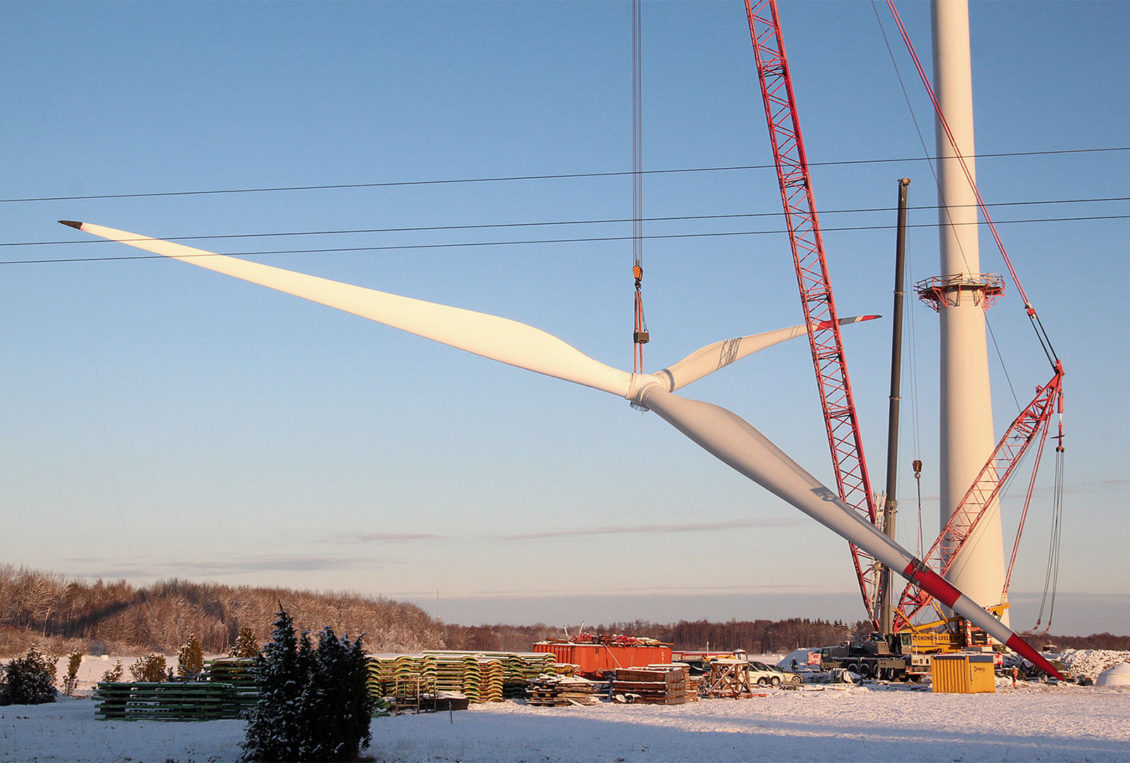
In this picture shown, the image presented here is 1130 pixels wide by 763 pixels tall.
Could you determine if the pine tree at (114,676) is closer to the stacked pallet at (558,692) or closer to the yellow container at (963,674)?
the stacked pallet at (558,692)

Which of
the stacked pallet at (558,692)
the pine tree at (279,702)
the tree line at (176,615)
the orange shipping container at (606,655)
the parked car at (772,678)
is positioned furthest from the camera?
the tree line at (176,615)

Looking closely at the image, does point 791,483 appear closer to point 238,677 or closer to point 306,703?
point 306,703

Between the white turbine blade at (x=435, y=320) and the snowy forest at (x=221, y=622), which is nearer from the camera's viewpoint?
the white turbine blade at (x=435, y=320)

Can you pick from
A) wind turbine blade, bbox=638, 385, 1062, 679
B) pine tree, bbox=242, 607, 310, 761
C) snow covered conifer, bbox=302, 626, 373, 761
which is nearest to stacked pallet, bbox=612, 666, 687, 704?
wind turbine blade, bbox=638, 385, 1062, 679

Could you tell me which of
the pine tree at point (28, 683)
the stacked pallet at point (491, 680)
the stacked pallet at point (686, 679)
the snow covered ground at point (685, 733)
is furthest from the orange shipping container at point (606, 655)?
the pine tree at point (28, 683)

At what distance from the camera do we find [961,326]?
6825cm

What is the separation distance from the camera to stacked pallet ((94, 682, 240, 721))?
108ft

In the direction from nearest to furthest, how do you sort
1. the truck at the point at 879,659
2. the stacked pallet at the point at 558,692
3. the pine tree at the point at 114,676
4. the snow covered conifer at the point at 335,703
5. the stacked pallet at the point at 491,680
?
the snow covered conifer at the point at 335,703, the stacked pallet at the point at 558,692, the pine tree at the point at 114,676, the stacked pallet at the point at 491,680, the truck at the point at 879,659

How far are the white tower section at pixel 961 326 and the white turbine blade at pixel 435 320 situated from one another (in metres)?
47.5

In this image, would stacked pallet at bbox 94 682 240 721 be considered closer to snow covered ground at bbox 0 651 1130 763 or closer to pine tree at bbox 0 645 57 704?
snow covered ground at bbox 0 651 1130 763

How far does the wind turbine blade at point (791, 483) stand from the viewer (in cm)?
2458

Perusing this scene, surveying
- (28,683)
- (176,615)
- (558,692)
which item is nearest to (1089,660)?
(558,692)

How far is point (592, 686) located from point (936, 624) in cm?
3008

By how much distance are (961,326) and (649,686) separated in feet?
135
